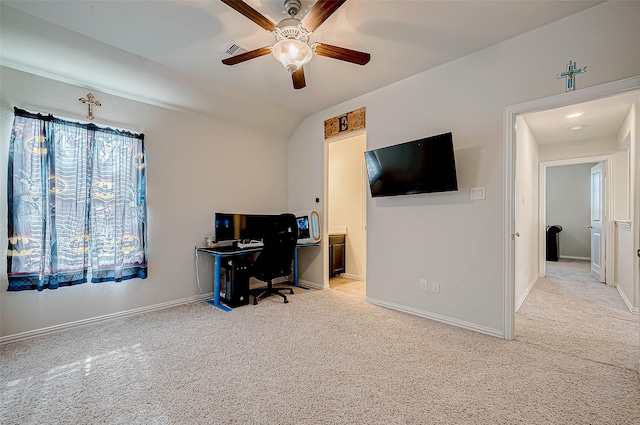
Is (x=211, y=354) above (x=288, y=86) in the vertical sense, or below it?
below

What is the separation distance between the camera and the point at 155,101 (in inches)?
129

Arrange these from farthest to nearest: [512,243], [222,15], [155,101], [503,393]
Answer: [155,101], [512,243], [222,15], [503,393]

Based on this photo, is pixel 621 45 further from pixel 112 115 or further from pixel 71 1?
pixel 112 115

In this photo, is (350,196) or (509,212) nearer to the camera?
(509,212)

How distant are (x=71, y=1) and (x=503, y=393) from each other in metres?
3.99

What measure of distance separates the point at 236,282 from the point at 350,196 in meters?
2.54

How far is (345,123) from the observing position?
12.4ft

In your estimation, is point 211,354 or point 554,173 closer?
point 211,354

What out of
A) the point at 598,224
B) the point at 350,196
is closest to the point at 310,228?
the point at 350,196

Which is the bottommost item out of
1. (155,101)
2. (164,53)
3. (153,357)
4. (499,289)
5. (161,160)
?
(153,357)

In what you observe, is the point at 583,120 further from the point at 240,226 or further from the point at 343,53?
the point at 240,226

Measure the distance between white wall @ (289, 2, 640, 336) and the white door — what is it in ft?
11.3

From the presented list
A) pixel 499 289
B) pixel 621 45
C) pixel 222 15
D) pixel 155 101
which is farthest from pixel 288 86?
pixel 499 289

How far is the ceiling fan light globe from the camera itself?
1.94 meters
